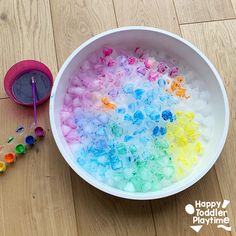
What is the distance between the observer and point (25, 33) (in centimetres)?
103

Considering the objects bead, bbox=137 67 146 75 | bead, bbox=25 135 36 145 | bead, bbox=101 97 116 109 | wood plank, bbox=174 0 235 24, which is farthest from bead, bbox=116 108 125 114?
wood plank, bbox=174 0 235 24

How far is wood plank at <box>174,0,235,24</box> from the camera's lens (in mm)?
1091

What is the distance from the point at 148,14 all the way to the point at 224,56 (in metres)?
0.28

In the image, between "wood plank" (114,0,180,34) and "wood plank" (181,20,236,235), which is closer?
"wood plank" (181,20,236,235)

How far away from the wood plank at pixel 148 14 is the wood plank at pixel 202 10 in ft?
0.09

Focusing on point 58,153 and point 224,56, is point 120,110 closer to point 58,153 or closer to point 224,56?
point 58,153

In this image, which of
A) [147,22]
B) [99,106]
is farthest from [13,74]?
[147,22]

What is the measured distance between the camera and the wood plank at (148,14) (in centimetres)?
108

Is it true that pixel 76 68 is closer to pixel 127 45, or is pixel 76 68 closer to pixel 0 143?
pixel 127 45

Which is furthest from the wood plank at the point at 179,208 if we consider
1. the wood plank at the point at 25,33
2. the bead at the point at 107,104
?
the wood plank at the point at 25,33

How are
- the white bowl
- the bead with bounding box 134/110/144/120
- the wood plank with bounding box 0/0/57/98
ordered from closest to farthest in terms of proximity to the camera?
1. the white bowl
2. the bead with bounding box 134/110/144/120
3. the wood plank with bounding box 0/0/57/98

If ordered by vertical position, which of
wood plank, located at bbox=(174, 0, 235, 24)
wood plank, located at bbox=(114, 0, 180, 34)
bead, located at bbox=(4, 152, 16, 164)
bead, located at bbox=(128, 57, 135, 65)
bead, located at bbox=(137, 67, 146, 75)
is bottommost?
bead, located at bbox=(4, 152, 16, 164)

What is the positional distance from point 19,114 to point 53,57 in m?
0.21

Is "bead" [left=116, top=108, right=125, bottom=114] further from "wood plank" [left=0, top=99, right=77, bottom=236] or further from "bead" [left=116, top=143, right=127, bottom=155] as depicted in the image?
"wood plank" [left=0, top=99, right=77, bottom=236]
